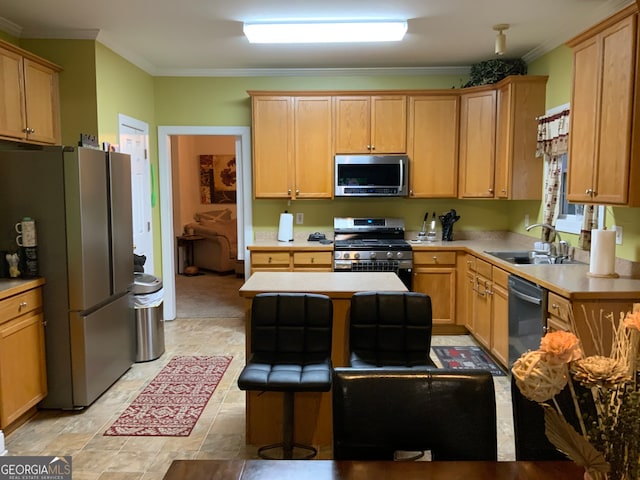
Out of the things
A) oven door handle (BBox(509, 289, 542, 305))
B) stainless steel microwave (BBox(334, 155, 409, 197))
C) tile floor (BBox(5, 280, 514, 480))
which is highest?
stainless steel microwave (BBox(334, 155, 409, 197))

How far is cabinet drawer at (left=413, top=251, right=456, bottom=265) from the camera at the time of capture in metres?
4.77

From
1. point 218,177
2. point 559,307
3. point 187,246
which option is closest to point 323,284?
point 559,307

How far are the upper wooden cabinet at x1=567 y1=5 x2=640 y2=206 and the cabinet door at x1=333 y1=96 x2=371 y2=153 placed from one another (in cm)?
202

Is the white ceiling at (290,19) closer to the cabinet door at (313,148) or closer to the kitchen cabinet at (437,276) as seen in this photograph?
the cabinet door at (313,148)

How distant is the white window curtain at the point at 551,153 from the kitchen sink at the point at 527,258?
216mm

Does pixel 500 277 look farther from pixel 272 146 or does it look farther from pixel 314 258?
pixel 272 146

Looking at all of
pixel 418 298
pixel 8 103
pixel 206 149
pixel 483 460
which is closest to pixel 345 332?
pixel 418 298

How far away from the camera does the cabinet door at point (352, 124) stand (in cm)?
495

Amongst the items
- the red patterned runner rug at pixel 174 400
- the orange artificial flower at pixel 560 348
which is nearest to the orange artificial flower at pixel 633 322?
the orange artificial flower at pixel 560 348

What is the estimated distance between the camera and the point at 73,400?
3.22 metres

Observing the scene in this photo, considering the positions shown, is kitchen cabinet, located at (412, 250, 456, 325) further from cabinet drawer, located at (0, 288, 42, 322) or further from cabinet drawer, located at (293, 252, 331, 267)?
cabinet drawer, located at (0, 288, 42, 322)

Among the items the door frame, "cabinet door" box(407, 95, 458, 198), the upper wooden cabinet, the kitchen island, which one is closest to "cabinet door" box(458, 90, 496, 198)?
"cabinet door" box(407, 95, 458, 198)

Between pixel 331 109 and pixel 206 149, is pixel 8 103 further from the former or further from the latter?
pixel 206 149

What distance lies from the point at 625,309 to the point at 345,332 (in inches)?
59.9
